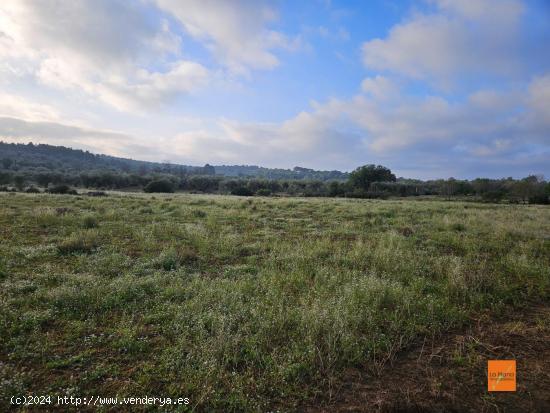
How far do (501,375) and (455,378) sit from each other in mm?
674

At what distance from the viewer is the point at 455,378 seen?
4.10 m

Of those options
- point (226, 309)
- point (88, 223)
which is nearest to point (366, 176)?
point (88, 223)

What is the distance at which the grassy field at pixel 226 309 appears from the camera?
3967 mm

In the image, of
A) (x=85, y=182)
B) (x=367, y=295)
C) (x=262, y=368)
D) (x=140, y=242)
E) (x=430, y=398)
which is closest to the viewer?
(x=430, y=398)

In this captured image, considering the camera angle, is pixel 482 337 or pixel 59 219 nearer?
pixel 482 337

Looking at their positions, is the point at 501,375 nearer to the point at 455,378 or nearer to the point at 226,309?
the point at 455,378

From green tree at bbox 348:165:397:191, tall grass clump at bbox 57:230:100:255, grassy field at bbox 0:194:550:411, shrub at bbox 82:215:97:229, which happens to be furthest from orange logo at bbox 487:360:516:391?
green tree at bbox 348:165:397:191

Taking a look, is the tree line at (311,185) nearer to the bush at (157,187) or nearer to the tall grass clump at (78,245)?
the bush at (157,187)

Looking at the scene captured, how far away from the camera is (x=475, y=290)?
7133 mm

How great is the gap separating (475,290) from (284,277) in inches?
184

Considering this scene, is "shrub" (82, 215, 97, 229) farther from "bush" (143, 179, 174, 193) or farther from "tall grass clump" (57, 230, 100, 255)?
"bush" (143, 179, 174, 193)

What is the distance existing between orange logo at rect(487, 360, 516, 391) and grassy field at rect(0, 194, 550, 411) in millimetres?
1066

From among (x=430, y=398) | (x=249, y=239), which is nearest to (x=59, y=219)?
(x=249, y=239)

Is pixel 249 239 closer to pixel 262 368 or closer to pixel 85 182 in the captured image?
pixel 262 368
